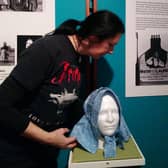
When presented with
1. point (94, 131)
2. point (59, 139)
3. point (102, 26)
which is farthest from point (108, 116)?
point (102, 26)

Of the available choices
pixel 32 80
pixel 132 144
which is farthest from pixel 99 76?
pixel 32 80

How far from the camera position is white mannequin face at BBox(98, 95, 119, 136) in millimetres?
1088

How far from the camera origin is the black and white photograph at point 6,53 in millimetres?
1261

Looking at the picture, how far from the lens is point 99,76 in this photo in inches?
55.1

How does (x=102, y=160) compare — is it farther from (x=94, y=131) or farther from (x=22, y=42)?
(x=22, y=42)

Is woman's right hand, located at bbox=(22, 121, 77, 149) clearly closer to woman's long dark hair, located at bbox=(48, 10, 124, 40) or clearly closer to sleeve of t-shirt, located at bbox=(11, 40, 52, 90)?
sleeve of t-shirt, located at bbox=(11, 40, 52, 90)

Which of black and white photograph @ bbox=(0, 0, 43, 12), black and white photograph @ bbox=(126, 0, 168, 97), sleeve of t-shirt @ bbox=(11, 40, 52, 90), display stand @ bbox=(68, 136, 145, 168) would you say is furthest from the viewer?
black and white photograph @ bbox=(126, 0, 168, 97)

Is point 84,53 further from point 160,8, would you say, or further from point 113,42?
point 160,8

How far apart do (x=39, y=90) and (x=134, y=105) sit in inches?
24.2

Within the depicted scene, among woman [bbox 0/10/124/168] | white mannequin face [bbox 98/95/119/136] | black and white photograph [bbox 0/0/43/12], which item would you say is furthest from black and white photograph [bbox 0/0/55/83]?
white mannequin face [bbox 98/95/119/136]

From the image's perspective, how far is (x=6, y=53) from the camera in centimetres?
127

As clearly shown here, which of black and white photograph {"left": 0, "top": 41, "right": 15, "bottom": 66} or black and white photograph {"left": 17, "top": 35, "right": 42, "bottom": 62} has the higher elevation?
black and white photograph {"left": 17, "top": 35, "right": 42, "bottom": 62}

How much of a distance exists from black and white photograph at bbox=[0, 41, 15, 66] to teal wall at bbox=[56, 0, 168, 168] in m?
0.25

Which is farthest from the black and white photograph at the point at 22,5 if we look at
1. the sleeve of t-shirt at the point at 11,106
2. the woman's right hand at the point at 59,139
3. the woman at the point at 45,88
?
the woman's right hand at the point at 59,139
